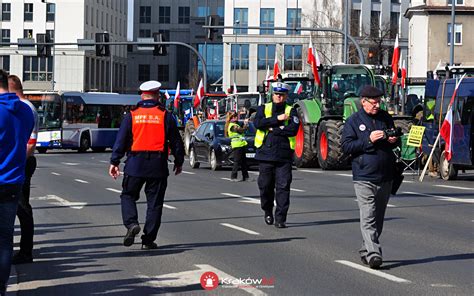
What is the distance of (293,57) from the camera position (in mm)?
94000

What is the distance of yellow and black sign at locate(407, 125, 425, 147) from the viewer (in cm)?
2803

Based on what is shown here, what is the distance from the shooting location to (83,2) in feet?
351

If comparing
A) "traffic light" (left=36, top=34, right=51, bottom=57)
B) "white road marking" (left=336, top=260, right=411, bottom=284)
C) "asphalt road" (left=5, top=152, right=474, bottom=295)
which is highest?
"traffic light" (left=36, top=34, right=51, bottom=57)

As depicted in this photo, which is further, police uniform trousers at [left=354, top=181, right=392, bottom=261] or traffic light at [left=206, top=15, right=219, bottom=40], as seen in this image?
traffic light at [left=206, top=15, right=219, bottom=40]

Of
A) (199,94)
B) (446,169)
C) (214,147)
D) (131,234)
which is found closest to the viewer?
(131,234)

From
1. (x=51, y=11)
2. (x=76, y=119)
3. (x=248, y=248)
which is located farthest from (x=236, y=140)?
(x=51, y=11)

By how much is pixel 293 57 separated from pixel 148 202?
8259 cm

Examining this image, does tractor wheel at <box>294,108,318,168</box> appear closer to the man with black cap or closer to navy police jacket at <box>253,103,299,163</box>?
navy police jacket at <box>253,103,299,163</box>

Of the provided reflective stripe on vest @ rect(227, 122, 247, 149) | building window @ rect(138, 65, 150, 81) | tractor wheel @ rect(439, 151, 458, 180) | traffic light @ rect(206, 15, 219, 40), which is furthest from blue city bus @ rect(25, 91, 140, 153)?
building window @ rect(138, 65, 150, 81)

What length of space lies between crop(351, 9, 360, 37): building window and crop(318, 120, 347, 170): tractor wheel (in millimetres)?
51294

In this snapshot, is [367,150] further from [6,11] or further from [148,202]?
[6,11]

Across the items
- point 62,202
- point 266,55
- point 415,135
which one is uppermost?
point 266,55

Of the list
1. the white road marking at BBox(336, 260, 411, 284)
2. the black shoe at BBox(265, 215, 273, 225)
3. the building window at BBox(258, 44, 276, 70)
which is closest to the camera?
the white road marking at BBox(336, 260, 411, 284)

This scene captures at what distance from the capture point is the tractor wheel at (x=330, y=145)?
99.9 feet
